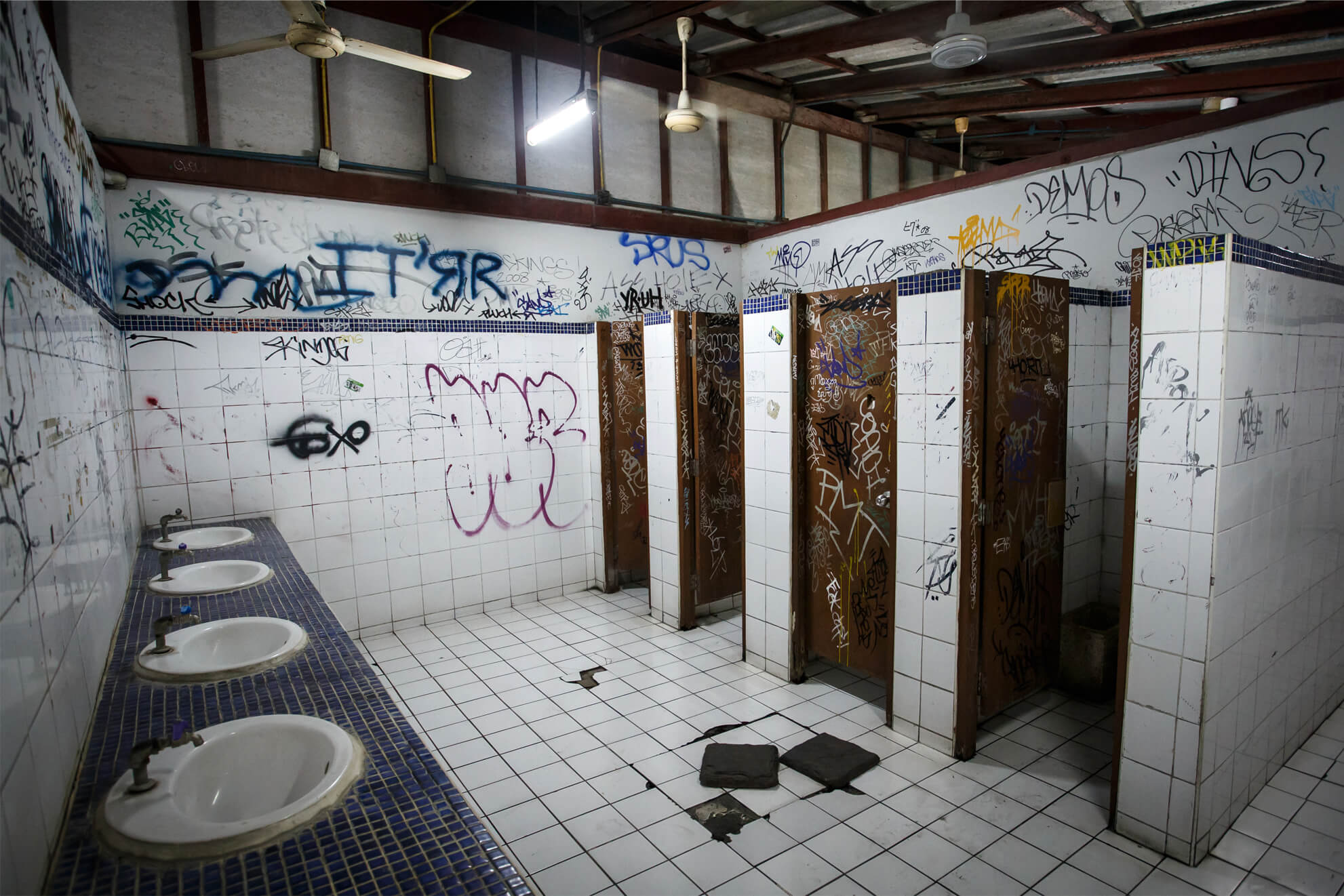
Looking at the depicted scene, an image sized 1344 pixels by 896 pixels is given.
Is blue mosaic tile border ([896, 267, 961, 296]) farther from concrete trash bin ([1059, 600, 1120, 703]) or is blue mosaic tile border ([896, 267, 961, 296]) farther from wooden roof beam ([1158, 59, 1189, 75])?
wooden roof beam ([1158, 59, 1189, 75])

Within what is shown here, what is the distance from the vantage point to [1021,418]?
357 centimetres

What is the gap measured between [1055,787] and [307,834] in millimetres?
3096

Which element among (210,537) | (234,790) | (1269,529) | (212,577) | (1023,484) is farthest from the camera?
(210,537)

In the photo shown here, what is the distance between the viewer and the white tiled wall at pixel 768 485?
4105 mm

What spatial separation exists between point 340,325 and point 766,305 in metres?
2.96

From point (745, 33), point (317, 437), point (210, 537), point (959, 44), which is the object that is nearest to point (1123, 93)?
point (959, 44)

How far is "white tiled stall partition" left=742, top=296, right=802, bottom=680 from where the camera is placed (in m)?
4.09

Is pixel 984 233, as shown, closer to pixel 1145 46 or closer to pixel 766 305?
pixel 1145 46

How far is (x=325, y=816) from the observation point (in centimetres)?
155

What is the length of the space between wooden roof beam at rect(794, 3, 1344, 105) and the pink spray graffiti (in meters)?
3.85

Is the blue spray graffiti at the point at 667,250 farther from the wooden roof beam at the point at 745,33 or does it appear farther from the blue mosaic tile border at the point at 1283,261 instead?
the blue mosaic tile border at the point at 1283,261

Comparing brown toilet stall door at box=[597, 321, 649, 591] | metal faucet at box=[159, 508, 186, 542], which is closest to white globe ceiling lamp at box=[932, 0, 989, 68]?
brown toilet stall door at box=[597, 321, 649, 591]

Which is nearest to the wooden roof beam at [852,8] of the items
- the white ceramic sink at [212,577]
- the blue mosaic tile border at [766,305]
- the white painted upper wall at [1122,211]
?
the white painted upper wall at [1122,211]

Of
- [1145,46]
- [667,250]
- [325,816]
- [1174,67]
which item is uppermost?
[1174,67]
